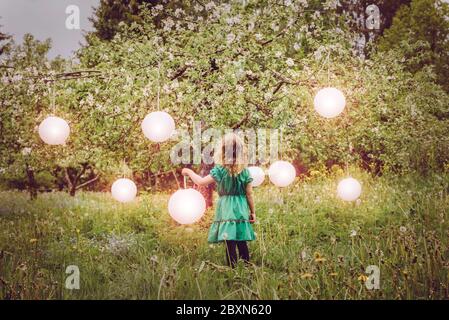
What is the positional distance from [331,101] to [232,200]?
1.67 metres

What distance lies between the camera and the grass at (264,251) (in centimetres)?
396

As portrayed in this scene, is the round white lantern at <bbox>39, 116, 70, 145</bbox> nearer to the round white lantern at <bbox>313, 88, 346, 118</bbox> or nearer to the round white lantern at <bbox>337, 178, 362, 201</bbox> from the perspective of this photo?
the round white lantern at <bbox>313, 88, 346, 118</bbox>

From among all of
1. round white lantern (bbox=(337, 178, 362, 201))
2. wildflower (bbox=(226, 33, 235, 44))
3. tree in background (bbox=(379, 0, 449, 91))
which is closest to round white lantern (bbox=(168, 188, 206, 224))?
wildflower (bbox=(226, 33, 235, 44))

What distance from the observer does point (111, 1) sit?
843 inches

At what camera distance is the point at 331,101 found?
4.62 meters

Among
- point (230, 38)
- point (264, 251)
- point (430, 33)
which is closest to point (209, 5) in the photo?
point (230, 38)

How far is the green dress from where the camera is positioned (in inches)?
197

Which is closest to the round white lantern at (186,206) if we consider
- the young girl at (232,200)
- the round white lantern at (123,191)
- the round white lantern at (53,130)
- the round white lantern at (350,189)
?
the young girl at (232,200)

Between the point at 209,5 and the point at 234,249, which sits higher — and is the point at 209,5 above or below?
above

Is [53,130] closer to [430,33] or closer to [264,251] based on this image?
[264,251]

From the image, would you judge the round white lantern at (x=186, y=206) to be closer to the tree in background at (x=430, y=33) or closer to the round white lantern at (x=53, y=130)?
the round white lantern at (x=53, y=130)
